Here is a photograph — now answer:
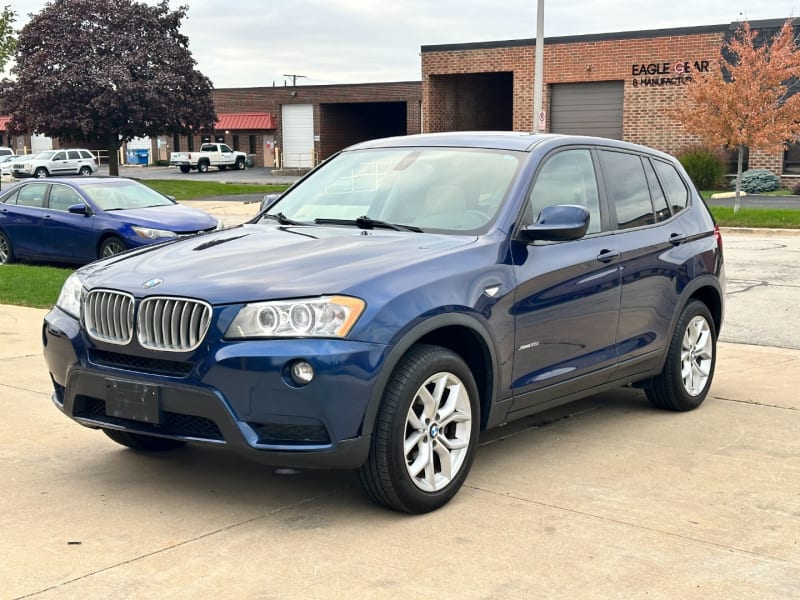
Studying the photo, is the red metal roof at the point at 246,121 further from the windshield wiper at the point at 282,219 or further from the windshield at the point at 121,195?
the windshield wiper at the point at 282,219

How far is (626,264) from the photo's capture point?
5.91 m

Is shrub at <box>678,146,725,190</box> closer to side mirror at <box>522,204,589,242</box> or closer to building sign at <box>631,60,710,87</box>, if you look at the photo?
building sign at <box>631,60,710,87</box>

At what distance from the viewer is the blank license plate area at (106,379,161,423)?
14.5ft

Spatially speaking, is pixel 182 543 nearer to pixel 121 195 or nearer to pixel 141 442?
pixel 141 442

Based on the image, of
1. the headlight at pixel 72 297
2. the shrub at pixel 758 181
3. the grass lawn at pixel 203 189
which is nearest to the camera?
the headlight at pixel 72 297

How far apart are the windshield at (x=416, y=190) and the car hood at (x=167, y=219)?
8.85 m

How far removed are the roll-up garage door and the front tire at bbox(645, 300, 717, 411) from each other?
34999mm

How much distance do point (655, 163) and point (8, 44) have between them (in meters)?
23.3

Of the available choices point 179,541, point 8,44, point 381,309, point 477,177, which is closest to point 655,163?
point 477,177

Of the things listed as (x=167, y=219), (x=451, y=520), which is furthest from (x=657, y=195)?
(x=167, y=219)

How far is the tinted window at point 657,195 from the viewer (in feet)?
21.3

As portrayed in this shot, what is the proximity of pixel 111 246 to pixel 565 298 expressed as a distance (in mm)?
10514

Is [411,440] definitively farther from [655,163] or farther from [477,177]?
[655,163]

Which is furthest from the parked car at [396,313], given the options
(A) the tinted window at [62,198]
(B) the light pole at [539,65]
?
(B) the light pole at [539,65]
